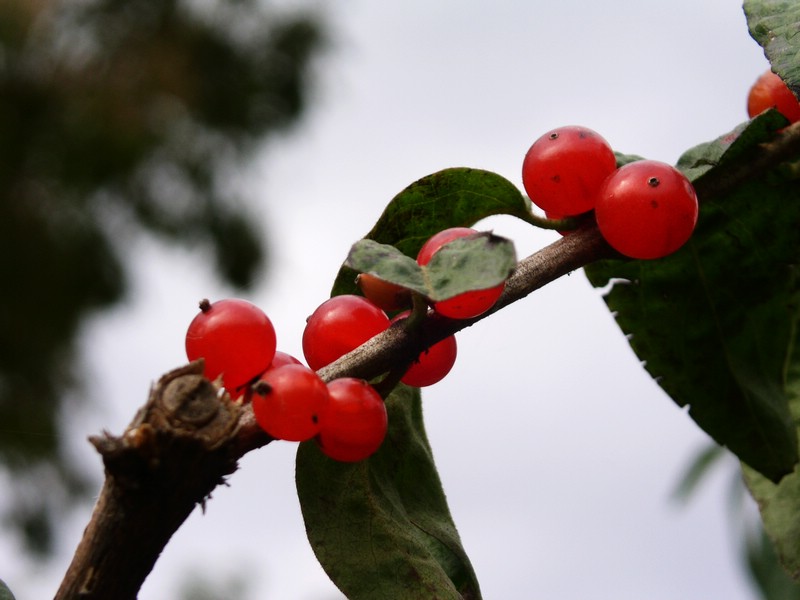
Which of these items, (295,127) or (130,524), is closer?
(130,524)

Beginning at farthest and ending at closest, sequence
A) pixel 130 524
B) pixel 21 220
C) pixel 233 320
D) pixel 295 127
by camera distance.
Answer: pixel 295 127, pixel 21 220, pixel 233 320, pixel 130 524

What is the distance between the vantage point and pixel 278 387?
0.45 metres

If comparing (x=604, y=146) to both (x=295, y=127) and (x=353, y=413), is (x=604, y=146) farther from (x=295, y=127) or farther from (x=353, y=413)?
(x=295, y=127)

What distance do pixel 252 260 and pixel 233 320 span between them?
21.3 ft

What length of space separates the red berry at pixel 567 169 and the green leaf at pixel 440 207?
0.02 meters

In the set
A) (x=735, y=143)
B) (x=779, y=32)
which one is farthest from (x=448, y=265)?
(x=779, y=32)

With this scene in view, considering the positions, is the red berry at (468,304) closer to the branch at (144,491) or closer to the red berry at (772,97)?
the branch at (144,491)

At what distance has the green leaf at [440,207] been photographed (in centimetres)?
61

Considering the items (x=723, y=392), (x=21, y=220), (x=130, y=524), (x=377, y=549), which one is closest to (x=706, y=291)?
(x=723, y=392)

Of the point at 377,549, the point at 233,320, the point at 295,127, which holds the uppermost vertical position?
the point at 295,127

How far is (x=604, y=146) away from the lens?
594 millimetres

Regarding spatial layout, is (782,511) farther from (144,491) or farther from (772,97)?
(144,491)

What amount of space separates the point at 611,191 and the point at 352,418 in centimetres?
22

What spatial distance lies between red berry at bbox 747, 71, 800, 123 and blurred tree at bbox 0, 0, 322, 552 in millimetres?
5383
